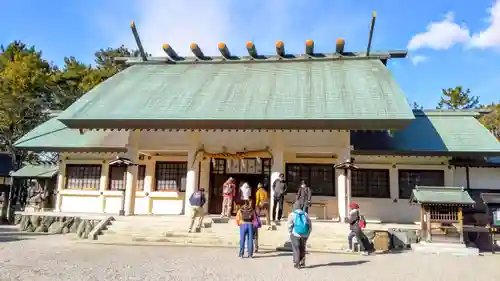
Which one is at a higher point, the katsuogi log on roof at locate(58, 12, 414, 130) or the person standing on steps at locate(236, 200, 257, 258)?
the katsuogi log on roof at locate(58, 12, 414, 130)

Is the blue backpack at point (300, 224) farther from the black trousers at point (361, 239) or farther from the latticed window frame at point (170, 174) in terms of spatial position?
the latticed window frame at point (170, 174)

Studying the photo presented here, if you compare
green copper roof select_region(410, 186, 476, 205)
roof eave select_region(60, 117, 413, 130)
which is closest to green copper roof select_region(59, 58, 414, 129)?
roof eave select_region(60, 117, 413, 130)

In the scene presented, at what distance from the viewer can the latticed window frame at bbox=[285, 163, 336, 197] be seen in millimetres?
16797

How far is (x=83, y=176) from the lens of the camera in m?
18.7

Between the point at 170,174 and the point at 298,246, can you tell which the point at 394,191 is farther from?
the point at 170,174

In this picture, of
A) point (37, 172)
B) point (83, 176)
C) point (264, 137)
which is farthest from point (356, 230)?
point (37, 172)

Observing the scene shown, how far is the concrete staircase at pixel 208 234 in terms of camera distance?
11.9m

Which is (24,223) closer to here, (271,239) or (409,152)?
(271,239)

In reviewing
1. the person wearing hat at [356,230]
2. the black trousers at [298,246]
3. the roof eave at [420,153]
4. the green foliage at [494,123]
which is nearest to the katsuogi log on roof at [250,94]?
the roof eave at [420,153]

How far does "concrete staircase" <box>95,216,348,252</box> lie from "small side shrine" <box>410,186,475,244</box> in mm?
2503

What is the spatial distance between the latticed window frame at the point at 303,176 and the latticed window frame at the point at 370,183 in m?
0.94

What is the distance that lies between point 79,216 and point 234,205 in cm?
621

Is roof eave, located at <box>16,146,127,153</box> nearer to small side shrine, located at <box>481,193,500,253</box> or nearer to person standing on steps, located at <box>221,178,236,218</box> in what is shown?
person standing on steps, located at <box>221,178,236,218</box>

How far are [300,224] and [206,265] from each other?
2.34 metres
